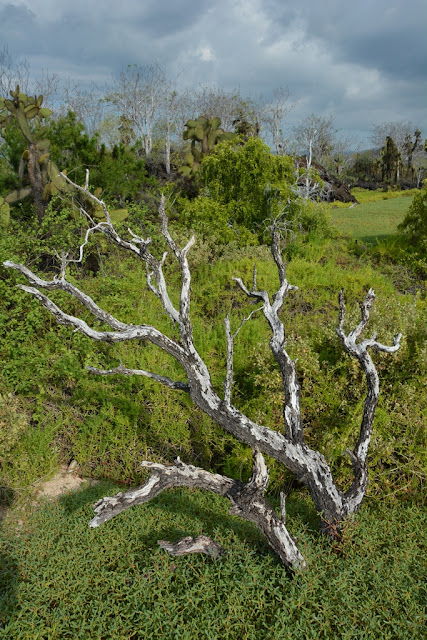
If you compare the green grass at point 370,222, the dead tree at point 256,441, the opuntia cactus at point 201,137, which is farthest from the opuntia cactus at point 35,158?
the green grass at point 370,222

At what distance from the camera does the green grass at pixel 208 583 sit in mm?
2711

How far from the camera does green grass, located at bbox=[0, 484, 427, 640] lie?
271 cm

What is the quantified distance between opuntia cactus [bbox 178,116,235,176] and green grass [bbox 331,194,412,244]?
3837 millimetres

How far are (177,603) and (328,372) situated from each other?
8.99 ft

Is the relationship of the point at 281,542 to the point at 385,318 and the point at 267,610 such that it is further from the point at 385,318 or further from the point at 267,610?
the point at 385,318

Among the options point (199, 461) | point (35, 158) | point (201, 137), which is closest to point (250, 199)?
point (201, 137)

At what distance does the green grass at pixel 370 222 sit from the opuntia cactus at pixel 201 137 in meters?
3.84

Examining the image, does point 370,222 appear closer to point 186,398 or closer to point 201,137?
point 201,137

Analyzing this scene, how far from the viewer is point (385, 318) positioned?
524cm

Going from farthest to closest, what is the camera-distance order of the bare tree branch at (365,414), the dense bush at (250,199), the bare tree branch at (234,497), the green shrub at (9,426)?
the dense bush at (250,199), the green shrub at (9,426), the bare tree branch at (365,414), the bare tree branch at (234,497)

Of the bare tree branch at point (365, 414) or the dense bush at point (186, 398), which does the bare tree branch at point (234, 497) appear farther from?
the dense bush at point (186, 398)

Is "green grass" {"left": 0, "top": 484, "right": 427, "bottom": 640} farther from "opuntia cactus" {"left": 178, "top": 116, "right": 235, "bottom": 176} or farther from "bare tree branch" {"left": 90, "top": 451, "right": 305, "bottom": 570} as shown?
"opuntia cactus" {"left": 178, "top": 116, "right": 235, "bottom": 176}

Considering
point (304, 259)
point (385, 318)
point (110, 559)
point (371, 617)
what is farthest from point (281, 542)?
point (304, 259)

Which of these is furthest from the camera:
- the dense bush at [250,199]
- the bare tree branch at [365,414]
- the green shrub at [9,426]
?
the dense bush at [250,199]
